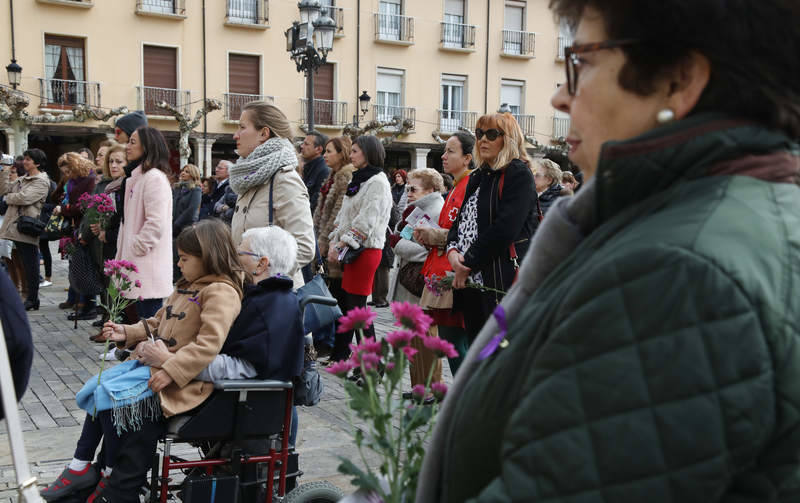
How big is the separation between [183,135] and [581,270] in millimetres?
25882

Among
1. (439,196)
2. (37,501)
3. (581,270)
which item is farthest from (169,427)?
(439,196)

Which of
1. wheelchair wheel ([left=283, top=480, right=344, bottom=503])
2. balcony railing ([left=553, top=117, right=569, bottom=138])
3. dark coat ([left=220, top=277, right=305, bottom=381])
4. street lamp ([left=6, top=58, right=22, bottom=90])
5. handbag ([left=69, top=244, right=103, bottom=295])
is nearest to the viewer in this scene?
wheelchair wheel ([left=283, top=480, right=344, bottom=503])

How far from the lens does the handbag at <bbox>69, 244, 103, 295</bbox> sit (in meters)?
8.22

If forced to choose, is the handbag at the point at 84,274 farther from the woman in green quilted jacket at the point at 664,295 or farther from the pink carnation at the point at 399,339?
the woman in green quilted jacket at the point at 664,295

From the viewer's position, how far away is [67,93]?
25.7 metres

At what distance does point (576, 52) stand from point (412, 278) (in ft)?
14.2

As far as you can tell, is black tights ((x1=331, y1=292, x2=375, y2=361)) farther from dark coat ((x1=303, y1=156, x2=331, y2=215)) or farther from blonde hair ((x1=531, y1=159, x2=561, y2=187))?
blonde hair ((x1=531, y1=159, x2=561, y2=187))

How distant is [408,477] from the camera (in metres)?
1.38

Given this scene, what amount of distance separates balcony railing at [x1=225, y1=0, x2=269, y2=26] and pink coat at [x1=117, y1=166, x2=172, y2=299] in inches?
910

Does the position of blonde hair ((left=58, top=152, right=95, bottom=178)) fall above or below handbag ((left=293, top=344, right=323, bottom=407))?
above

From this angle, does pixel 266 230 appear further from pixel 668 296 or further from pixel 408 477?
pixel 668 296

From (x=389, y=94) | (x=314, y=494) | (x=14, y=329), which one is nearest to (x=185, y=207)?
(x=314, y=494)

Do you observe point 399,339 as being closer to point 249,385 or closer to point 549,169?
point 249,385

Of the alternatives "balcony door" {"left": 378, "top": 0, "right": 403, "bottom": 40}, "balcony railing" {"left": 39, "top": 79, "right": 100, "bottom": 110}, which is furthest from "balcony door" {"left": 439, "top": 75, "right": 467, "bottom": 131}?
"balcony railing" {"left": 39, "top": 79, "right": 100, "bottom": 110}
